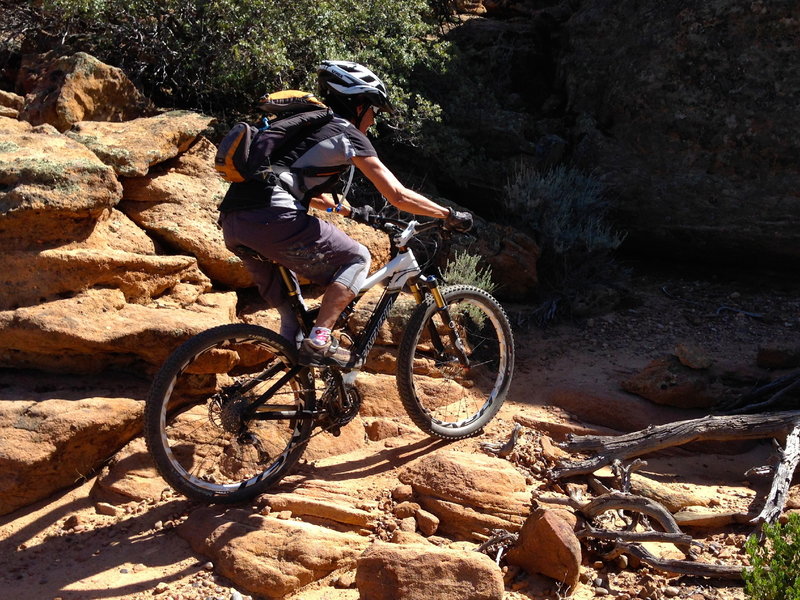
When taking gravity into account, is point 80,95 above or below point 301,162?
below

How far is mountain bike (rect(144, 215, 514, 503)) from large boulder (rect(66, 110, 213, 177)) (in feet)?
5.70

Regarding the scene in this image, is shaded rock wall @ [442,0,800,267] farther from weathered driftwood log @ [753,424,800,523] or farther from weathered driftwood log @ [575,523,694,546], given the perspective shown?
weathered driftwood log @ [575,523,694,546]

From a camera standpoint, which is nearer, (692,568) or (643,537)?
(692,568)

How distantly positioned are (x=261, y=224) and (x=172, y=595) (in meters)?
1.80

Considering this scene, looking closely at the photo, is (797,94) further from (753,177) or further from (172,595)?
(172,595)

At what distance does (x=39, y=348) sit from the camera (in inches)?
177

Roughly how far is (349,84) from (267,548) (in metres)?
2.40

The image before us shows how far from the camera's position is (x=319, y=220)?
4062 mm

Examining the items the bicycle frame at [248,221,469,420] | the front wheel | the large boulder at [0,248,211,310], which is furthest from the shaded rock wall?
the large boulder at [0,248,211,310]

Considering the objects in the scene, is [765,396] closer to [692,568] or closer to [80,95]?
[692,568]

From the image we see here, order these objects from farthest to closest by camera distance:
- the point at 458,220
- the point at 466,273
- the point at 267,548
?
the point at 466,273 < the point at 458,220 < the point at 267,548

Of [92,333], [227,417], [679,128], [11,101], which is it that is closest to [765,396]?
[679,128]

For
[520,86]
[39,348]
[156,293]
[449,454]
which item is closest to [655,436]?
[449,454]

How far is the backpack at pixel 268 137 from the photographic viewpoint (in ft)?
12.4
